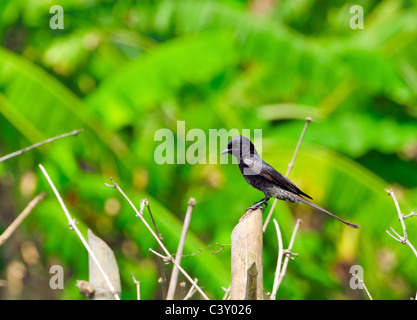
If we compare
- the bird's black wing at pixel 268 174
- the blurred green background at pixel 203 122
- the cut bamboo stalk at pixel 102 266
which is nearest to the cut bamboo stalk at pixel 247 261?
the cut bamboo stalk at pixel 102 266

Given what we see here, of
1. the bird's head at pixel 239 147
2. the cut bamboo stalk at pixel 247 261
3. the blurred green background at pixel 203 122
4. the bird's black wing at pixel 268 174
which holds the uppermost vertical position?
the blurred green background at pixel 203 122

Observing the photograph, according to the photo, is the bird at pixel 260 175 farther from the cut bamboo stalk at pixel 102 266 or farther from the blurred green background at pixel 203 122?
the blurred green background at pixel 203 122

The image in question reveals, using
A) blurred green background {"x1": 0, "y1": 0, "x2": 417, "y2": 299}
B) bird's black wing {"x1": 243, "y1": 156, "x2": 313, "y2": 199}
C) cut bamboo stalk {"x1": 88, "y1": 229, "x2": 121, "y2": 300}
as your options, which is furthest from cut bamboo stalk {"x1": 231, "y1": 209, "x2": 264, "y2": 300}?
blurred green background {"x1": 0, "y1": 0, "x2": 417, "y2": 299}

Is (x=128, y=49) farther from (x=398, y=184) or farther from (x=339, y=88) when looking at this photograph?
(x=398, y=184)

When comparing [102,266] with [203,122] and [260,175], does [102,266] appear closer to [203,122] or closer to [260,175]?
[260,175]

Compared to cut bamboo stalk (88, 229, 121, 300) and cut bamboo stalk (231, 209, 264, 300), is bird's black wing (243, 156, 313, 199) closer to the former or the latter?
cut bamboo stalk (231, 209, 264, 300)

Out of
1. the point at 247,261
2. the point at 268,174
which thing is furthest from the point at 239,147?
the point at 247,261
